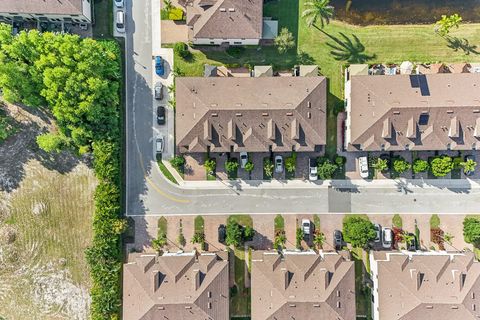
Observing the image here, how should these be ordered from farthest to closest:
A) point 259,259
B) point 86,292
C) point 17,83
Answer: point 86,292
point 259,259
point 17,83

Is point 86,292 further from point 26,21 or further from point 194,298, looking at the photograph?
point 26,21

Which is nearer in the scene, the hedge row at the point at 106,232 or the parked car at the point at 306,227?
the hedge row at the point at 106,232

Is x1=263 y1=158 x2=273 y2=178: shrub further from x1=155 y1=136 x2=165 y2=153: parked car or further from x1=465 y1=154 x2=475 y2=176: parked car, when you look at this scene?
x1=465 y1=154 x2=475 y2=176: parked car

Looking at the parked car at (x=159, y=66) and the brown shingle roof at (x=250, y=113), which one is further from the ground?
the parked car at (x=159, y=66)

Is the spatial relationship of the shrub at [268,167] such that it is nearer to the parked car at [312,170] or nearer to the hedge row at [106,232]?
the parked car at [312,170]

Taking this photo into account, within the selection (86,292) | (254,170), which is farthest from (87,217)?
(254,170)

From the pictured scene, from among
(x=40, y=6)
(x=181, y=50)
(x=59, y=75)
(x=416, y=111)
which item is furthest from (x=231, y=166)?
(x=40, y=6)

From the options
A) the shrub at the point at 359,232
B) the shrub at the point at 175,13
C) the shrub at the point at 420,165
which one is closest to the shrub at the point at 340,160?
the shrub at the point at 359,232
